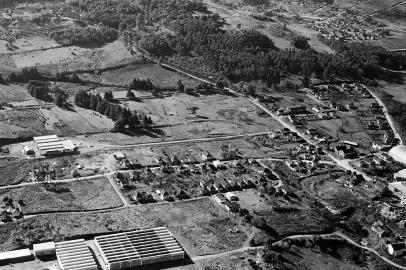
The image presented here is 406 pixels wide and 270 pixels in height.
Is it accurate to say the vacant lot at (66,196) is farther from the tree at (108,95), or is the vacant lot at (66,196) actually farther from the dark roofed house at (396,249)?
the dark roofed house at (396,249)

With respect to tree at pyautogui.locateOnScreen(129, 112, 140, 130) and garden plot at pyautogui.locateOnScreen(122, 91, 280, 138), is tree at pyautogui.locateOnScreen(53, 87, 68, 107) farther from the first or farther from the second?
tree at pyautogui.locateOnScreen(129, 112, 140, 130)

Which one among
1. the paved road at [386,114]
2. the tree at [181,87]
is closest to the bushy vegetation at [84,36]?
the tree at [181,87]

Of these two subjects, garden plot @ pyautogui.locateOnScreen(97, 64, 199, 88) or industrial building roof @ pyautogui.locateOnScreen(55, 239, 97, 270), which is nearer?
industrial building roof @ pyautogui.locateOnScreen(55, 239, 97, 270)

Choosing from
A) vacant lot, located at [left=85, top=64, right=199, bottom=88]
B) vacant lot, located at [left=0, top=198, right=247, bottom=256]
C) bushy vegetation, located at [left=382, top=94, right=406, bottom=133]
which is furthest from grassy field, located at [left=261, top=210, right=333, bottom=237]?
vacant lot, located at [left=85, top=64, right=199, bottom=88]

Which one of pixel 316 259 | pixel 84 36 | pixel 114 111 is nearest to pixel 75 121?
pixel 114 111

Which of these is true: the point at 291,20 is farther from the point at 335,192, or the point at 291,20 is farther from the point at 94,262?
the point at 94,262

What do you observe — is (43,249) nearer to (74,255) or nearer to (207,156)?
(74,255)
